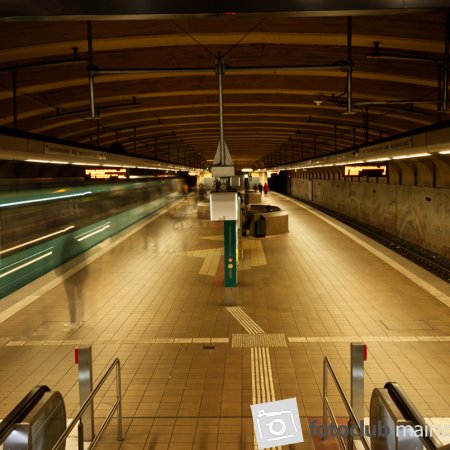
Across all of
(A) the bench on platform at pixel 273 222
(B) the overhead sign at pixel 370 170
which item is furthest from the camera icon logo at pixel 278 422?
(A) the bench on platform at pixel 273 222

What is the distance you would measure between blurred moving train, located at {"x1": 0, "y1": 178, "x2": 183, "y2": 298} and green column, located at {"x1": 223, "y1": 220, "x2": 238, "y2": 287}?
448 centimetres

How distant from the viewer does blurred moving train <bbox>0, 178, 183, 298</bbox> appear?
11.0 metres

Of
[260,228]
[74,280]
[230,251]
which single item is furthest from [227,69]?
[260,228]

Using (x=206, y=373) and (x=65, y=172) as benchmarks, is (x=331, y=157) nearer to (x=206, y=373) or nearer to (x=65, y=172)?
(x=206, y=373)

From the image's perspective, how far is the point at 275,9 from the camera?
3295 mm

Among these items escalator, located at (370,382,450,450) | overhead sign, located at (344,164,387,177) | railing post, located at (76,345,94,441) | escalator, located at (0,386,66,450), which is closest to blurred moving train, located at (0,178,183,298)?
railing post, located at (76,345,94,441)

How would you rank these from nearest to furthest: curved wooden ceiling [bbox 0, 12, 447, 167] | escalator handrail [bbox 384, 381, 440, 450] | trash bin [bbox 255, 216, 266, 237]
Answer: escalator handrail [bbox 384, 381, 440, 450] → curved wooden ceiling [bbox 0, 12, 447, 167] → trash bin [bbox 255, 216, 266, 237]

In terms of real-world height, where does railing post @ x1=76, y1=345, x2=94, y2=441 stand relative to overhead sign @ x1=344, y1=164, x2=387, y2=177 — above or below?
below

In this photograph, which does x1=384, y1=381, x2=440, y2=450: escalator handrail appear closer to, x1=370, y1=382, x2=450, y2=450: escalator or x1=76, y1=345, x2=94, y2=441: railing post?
x1=370, y1=382, x2=450, y2=450: escalator

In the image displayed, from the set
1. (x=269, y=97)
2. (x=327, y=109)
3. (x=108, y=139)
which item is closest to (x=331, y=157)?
(x=327, y=109)

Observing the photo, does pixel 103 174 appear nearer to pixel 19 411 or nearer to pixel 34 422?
pixel 19 411

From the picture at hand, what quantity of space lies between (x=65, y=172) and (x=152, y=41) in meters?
14.4

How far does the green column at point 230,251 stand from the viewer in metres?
10.8

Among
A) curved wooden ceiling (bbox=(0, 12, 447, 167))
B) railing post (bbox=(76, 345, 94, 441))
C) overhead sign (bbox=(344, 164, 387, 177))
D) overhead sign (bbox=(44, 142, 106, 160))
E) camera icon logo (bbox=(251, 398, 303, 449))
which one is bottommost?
camera icon logo (bbox=(251, 398, 303, 449))
